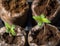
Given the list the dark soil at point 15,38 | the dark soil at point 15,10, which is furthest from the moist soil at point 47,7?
the dark soil at point 15,38

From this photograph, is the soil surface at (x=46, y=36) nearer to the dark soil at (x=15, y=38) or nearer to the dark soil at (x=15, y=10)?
the dark soil at (x=15, y=38)

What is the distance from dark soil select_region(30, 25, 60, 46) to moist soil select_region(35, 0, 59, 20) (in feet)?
0.32

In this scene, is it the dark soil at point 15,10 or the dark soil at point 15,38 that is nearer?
the dark soil at point 15,38

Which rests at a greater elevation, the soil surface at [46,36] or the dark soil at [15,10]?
the dark soil at [15,10]

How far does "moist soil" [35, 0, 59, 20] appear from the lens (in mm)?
1265

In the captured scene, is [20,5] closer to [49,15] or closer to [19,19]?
[19,19]

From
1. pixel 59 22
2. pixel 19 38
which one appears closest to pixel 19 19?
pixel 19 38

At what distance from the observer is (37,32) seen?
1.19 meters

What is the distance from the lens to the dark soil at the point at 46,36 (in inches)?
45.0

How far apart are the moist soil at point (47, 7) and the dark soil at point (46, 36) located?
0.10 metres

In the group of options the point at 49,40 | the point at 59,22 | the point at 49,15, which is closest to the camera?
the point at 49,40

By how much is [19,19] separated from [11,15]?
6cm

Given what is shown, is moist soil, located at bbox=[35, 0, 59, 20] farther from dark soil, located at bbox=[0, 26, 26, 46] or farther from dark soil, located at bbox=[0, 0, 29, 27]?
dark soil, located at bbox=[0, 26, 26, 46]

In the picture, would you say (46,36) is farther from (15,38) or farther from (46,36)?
(15,38)
